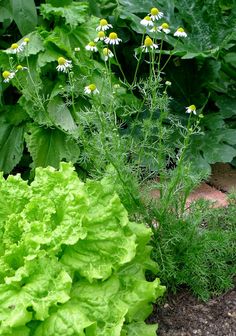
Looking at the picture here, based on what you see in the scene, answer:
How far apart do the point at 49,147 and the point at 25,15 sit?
837mm

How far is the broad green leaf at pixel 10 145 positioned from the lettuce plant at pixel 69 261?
4.09ft

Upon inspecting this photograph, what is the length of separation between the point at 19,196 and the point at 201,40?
2.22 m

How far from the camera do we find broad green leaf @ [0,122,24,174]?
4.00 m

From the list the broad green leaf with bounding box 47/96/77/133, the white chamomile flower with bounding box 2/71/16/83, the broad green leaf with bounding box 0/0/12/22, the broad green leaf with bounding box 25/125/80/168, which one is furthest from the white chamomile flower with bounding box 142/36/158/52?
the broad green leaf with bounding box 0/0/12/22

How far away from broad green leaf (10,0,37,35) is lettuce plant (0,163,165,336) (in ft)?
4.79

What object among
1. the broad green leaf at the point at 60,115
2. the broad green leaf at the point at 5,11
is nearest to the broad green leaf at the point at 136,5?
the broad green leaf at the point at 5,11

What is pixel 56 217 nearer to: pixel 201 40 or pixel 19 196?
pixel 19 196

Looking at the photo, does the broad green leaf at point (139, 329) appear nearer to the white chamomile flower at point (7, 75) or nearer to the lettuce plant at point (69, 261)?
the lettuce plant at point (69, 261)

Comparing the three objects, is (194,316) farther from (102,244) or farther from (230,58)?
(230,58)

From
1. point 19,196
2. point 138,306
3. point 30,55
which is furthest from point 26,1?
point 138,306

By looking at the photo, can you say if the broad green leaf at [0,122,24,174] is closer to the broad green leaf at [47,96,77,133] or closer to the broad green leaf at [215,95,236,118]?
the broad green leaf at [47,96,77,133]

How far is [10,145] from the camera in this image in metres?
4.05

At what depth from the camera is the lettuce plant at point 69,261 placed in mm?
2346

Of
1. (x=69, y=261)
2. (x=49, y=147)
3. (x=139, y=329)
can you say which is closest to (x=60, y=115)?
(x=49, y=147)
